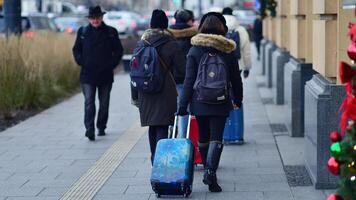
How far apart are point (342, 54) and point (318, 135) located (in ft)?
2.54

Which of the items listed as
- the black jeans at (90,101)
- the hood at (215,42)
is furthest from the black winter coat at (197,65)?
the black jeans at (90,101)

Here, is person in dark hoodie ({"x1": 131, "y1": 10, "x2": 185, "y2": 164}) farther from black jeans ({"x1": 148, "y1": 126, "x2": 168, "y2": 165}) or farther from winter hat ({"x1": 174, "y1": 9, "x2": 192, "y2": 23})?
winter hat ({"x1": 174, "y1": 9, "x2": 192, "y2": 23})

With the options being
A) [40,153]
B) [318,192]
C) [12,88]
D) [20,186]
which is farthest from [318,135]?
[12,88]

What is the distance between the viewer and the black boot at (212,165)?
27.0ft

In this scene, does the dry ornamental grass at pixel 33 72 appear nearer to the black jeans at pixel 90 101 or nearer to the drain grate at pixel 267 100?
the black jeans at pixel 90 101

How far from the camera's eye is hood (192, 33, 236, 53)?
811cm

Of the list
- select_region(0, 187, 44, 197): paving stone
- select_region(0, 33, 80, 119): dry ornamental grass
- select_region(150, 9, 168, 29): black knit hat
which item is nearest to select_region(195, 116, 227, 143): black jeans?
select_region(150, 9, 168, 29): black knit hat

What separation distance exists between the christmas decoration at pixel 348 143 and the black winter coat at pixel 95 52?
7.38 metres

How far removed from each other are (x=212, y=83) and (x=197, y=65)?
0.87ft

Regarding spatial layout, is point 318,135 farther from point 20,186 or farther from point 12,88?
point 12,88

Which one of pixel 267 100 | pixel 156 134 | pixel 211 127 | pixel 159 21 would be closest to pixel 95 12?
pixel 159 21

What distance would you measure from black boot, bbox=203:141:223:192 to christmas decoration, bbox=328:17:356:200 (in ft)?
11.8

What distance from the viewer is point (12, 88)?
49.1 feet

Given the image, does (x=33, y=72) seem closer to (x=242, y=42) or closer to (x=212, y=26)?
(x=242, y=42)
